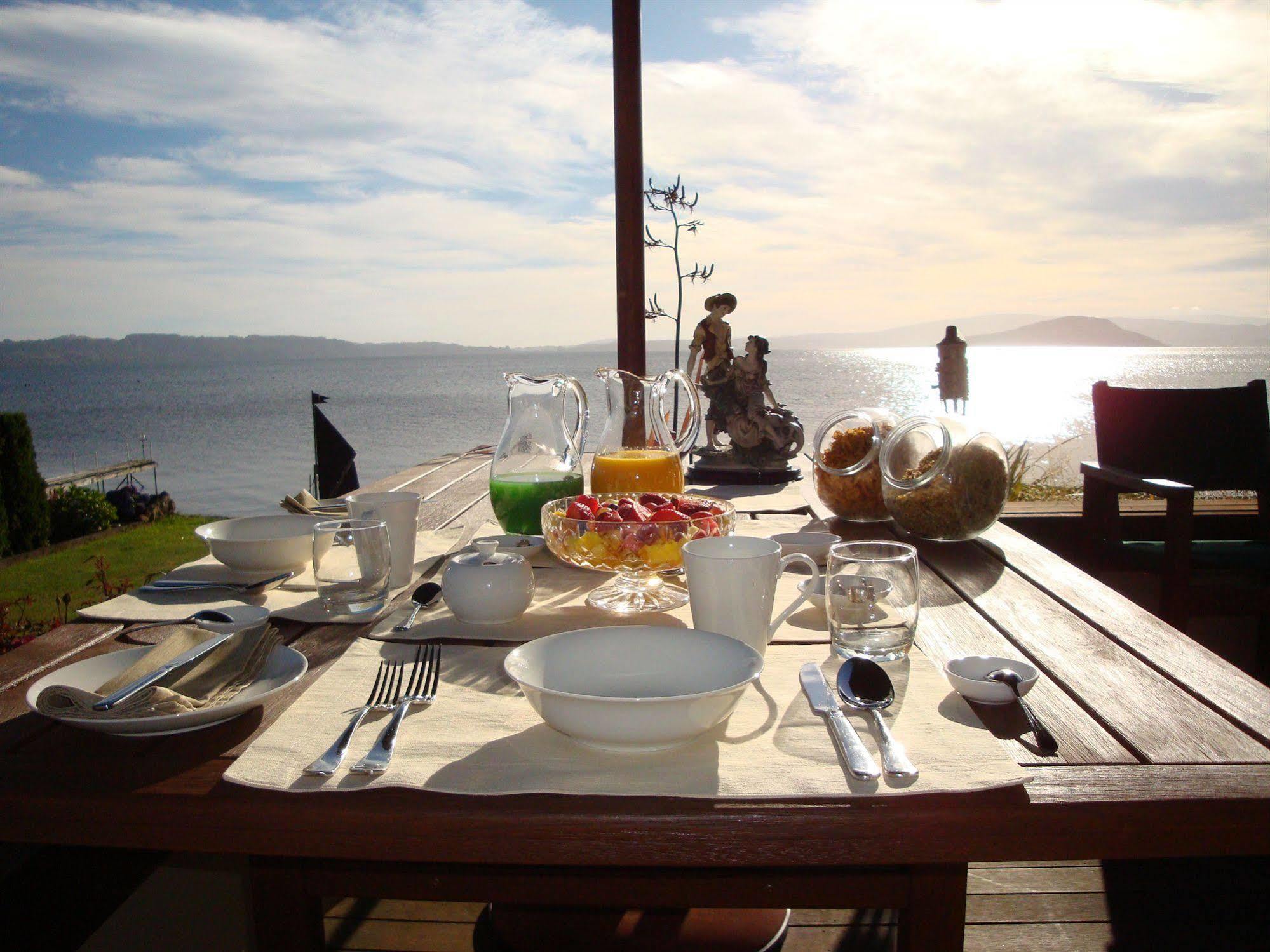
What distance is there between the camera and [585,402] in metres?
1.26

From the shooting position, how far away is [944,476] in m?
1.27

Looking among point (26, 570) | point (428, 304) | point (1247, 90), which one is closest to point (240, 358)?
point (428, 304)

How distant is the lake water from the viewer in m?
14.1

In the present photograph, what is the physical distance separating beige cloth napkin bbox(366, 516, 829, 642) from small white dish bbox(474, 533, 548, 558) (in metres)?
0.05

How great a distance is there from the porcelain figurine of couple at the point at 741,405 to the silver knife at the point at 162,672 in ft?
4.30

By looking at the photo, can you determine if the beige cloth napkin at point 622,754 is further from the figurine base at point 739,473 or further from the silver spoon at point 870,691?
the figurine base at point 739,473

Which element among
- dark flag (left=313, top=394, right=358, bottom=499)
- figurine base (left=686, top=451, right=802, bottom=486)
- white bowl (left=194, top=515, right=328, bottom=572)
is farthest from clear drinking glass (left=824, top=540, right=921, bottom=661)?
dark flag (left=313, top=394, right=358, bottom=499)

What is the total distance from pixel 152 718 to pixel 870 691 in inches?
19.7

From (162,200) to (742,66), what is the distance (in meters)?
30.2

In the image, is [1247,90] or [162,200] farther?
[162,200]

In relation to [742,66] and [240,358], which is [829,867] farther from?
[240,358]

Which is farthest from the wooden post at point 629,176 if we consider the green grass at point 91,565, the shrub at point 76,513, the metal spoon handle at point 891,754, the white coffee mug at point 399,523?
the shrub at point 76,513

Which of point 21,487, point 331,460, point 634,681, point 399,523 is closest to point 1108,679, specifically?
point 634,681

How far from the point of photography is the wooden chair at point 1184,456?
2143 millimetres
